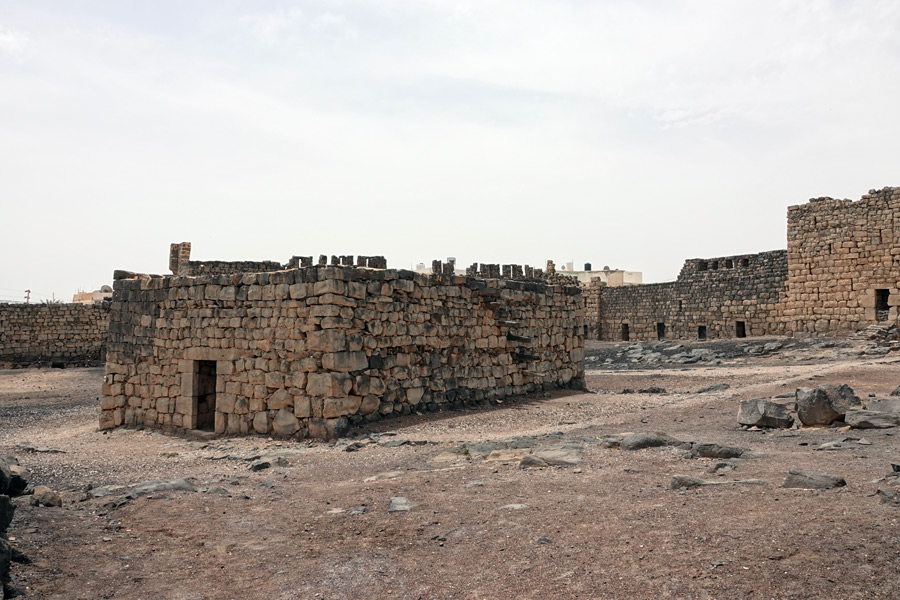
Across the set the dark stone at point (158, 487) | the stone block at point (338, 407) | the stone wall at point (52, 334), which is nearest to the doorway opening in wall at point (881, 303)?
the stone block at point (338, 407)

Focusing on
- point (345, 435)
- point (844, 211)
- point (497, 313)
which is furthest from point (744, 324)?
point (345, 435)

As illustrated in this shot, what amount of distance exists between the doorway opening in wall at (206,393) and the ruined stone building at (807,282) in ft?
63.8

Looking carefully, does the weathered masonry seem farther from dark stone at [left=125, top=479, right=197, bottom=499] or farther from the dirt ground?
dark stone at [left=125, top=479, right=197, bottom=499]

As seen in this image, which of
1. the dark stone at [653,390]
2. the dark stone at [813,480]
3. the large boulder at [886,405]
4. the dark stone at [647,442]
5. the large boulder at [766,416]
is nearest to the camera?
the dark stone at [813,480]

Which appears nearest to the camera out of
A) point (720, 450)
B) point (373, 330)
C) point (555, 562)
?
point (555, 562)

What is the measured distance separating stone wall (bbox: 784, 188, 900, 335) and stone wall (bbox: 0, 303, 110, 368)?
25.0m

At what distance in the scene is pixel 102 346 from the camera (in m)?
27.6

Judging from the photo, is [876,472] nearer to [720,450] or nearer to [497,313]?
[720,450]

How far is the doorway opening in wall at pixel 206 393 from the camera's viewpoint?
1164cm

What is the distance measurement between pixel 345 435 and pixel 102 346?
846 inches

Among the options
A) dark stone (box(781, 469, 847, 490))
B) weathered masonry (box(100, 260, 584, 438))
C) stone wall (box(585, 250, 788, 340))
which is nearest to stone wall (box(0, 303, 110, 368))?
Answer: weathered masonry (box(100, 260, 584, 438))

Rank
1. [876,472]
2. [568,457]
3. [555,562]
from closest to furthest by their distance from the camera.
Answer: [555,562], [876,472], [568,457]

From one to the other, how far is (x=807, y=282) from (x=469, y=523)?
22000 millimetres

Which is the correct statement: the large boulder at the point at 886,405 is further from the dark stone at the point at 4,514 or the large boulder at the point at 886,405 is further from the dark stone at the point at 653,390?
the dark stone at the point at 4,514
